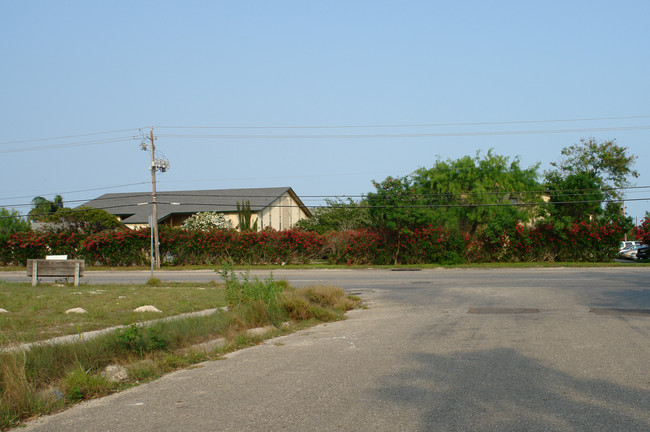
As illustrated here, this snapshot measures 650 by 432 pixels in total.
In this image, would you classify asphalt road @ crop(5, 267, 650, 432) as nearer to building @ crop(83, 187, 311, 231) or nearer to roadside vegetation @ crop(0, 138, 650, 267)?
roadside vegetation @ crop(0, 138, 650, 267)

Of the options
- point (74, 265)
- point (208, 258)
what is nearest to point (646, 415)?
point (74, 265)

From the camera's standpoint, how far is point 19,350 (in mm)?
7000

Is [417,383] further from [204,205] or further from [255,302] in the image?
[204,205]

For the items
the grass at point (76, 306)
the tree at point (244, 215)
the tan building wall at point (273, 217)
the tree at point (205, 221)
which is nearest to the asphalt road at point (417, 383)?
the grass at point (76, 306)

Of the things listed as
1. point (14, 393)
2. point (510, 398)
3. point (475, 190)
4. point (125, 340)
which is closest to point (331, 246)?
point (475, 190)

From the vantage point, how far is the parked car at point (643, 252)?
138ft

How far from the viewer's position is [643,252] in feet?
139

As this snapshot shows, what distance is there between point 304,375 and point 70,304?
8.71 meters

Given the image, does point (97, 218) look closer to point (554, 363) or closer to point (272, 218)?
point (272, 218)

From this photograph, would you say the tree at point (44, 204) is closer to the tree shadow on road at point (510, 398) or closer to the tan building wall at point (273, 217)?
the tan building wall at point (273, 217)

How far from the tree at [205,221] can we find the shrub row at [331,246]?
6.53 m

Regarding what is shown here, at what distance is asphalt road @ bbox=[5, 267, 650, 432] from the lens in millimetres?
5355

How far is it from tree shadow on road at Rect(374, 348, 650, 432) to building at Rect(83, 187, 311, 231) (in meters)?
42.5

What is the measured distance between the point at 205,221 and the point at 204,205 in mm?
4393
